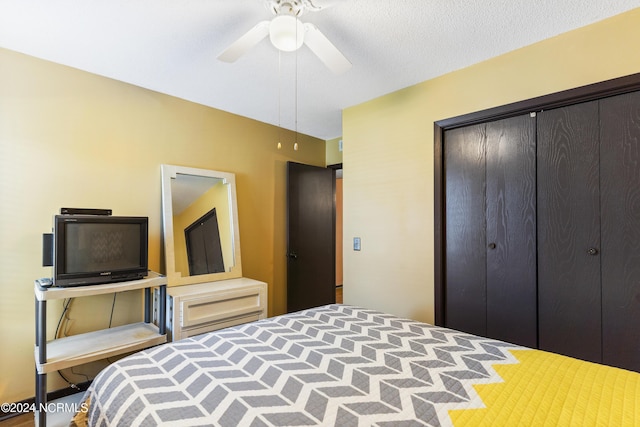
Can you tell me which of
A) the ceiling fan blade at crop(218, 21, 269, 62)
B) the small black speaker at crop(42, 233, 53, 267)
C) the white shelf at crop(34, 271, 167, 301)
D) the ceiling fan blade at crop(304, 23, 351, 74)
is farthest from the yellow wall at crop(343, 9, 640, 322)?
the small black speaker at crop(42, 233, 53, 267)

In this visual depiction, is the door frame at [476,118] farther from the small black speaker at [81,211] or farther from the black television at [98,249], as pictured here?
the small black speaker at [81,211]

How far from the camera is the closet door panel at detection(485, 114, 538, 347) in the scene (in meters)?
1.99

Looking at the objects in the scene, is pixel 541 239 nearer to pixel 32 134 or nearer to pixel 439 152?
pixel 439 152

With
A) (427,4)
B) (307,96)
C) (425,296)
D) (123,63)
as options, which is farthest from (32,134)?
(425,296)

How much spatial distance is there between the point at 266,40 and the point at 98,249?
1.70m

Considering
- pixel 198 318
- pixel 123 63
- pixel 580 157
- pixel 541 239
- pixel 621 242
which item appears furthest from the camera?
pixel 198 318

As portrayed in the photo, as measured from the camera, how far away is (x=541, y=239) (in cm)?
195

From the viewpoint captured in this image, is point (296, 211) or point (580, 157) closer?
point (580, 157)

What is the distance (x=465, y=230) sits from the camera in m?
2.29

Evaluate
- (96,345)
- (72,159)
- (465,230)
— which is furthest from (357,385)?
(72,159)

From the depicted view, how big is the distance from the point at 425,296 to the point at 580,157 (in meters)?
1.36

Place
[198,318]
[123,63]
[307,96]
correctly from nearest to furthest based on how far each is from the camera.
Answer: [123,63]
[198,318]
[307,96]

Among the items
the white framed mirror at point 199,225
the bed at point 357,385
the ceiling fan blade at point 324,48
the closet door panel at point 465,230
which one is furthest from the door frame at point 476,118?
the white framed mirror at point 199,225

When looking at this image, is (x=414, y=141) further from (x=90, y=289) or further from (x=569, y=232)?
(x=90, y=289)
